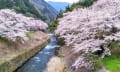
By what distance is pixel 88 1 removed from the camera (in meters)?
66.0

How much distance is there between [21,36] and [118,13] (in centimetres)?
1906

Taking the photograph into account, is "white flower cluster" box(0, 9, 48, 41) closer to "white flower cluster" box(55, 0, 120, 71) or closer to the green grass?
"white flower cluster" box(55, 0, 120, 71)

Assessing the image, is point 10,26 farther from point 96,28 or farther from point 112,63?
point 112,63

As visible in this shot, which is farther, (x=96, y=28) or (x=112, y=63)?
(x=112, y=63)

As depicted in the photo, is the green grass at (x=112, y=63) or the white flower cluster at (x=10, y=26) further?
the white flower cluster at (x=10, y=26)

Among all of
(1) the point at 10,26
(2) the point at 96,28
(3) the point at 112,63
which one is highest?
(2) the point at 96,28

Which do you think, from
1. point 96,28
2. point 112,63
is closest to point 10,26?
point 96,28

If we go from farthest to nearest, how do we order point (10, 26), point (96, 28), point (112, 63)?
point (10, 26), point (112, 63), point (96, 28)

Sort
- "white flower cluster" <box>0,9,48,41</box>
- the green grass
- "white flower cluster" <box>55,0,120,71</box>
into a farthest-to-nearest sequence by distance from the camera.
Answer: "white flower cluster" <box>0,9,48,41</box>
"white flower cluster" <box>55,0,120,71</box>
the green grass

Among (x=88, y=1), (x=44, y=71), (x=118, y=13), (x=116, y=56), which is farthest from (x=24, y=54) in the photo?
(x=88, y=1)

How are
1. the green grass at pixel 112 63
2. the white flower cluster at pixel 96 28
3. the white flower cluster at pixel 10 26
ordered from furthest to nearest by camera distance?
the white flower cluster at pixel 10 26
the white flower cluster at pixel 96 28
the green grass at pixel 112 63

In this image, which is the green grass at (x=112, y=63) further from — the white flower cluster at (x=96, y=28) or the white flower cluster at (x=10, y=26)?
the white flower cluster at (x=10, y=26)

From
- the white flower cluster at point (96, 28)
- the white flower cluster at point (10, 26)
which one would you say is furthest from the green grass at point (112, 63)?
the white flower cluster at point (10, 26)

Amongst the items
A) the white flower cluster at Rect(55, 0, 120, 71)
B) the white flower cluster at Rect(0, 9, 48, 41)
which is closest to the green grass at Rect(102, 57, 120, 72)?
the white flower cluster at Rect(55, 0, 120, 71)
